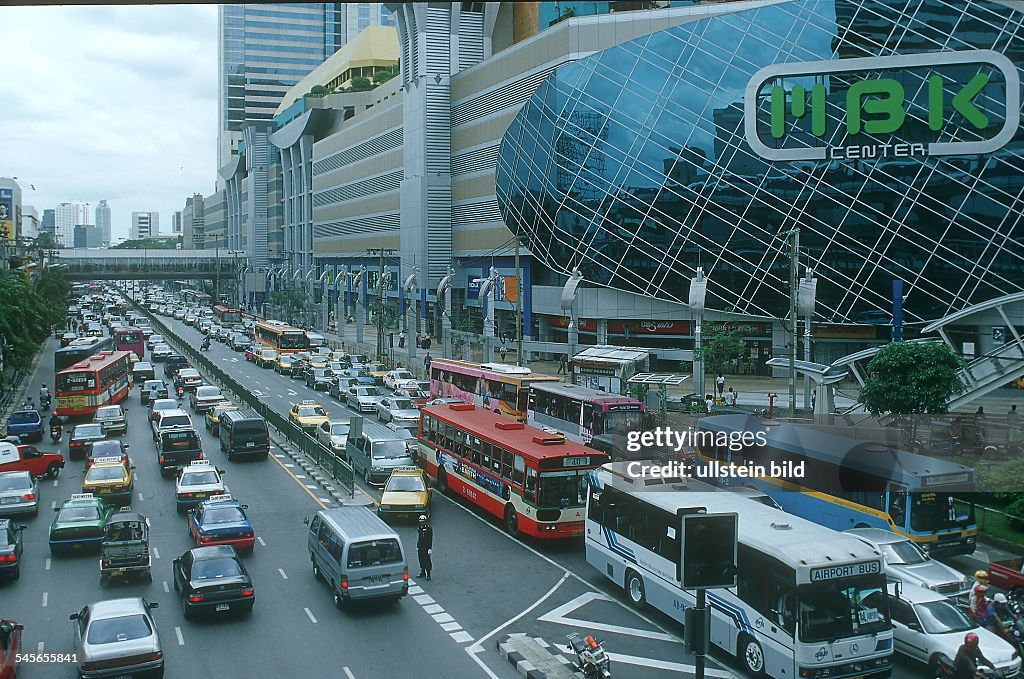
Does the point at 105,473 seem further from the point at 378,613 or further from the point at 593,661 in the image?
the point at 593,661

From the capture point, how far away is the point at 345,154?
120625 mm

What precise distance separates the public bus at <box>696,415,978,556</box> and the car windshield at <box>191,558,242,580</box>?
1429 cm

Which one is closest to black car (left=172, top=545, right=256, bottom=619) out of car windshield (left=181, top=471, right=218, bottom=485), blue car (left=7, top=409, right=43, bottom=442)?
car windshield (left=181, top=471, right=218, bottom=485)

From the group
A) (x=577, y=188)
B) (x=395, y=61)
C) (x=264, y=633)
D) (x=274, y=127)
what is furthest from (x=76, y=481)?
(x=274, y=127)

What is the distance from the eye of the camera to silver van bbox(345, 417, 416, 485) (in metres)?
31.8

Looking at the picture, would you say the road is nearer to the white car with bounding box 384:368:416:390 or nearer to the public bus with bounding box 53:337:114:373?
the public bus with bounding box 53:337:114:373

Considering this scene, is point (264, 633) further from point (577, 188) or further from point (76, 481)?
point (577, 188)

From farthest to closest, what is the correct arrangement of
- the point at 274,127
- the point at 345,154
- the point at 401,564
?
the point at 274,127 → the point at 345,154 → the point at 401,564

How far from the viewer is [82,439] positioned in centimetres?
3859

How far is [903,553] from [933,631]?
4.08 meters

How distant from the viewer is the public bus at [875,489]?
2273 cm

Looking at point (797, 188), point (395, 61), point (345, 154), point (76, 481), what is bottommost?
point (76, 481)

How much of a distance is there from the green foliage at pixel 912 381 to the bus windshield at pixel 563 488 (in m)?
14.6

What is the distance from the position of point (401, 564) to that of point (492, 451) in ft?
25.0
